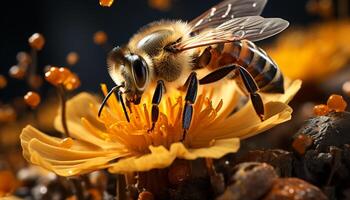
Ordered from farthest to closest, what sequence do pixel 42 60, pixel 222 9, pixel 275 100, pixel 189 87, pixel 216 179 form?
pixel 42 60 < pixel 222 9 < pixel 275 100 < pixel 189 87 < pixel 216 179

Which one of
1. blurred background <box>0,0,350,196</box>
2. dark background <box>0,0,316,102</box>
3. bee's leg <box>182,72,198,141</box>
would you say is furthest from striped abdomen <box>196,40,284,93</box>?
dark background <box>0,0,316,102</box>

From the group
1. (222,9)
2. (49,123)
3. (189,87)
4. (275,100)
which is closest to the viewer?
(189,87)

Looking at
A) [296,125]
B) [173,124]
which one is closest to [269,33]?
[173,124]

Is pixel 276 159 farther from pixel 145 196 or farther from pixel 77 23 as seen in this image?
pixel 77 23

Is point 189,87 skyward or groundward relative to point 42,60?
skyward

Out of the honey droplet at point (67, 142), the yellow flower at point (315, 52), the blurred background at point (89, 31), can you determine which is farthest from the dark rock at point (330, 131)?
the blurred background at point (89, 31)

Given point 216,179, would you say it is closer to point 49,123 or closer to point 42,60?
point 49,123
